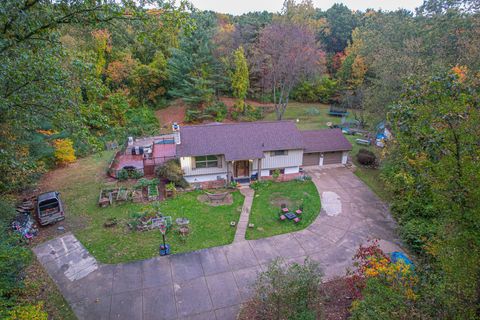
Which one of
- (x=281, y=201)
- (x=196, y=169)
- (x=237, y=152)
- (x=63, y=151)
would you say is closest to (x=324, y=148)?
(x=281, y=201)

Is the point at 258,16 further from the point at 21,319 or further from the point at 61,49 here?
the point at 21,319

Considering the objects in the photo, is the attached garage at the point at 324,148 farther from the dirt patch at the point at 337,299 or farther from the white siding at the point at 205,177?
the dirt patch at the point at 337,299

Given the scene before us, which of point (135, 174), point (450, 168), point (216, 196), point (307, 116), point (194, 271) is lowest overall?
point (194, 271)

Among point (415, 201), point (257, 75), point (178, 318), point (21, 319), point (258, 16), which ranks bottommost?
point (178, 318)

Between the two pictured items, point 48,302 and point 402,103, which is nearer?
point 402,103

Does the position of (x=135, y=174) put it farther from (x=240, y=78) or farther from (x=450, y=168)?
(x=240, y=78)

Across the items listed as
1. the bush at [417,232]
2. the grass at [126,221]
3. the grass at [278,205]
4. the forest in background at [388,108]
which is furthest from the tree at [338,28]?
the grass at [126,221]

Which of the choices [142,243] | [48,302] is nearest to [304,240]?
[142,243]
